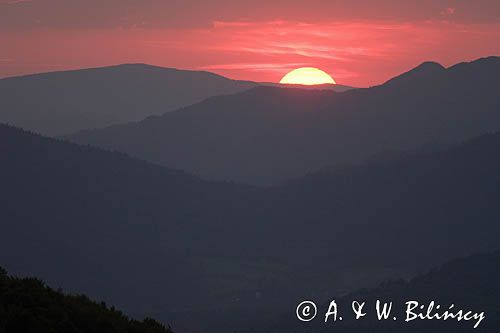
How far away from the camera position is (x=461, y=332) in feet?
438

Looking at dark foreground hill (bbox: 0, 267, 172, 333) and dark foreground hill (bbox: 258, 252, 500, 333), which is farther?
dark foreground hill (bbox: 258, 252, 500, 333)

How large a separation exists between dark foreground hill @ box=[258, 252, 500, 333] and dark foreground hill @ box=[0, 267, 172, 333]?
352ft

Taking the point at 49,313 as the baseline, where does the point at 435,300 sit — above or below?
above

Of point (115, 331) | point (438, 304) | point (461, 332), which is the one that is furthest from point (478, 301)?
point (115, 331)

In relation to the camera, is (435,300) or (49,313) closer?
(49,313)

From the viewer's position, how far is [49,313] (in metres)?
28.6

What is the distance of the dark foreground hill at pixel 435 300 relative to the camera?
462 feet

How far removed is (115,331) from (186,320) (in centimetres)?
16964

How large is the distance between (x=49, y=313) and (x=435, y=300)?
145 m

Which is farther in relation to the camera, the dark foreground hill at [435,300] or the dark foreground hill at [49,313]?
the dark foreground hill at [435,300]

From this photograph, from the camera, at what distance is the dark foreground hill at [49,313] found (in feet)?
87.0

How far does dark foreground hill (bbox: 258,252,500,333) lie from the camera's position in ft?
462

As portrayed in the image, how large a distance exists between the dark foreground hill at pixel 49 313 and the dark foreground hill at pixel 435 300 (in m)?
107

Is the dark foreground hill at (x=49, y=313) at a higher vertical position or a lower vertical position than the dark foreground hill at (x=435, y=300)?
lower
